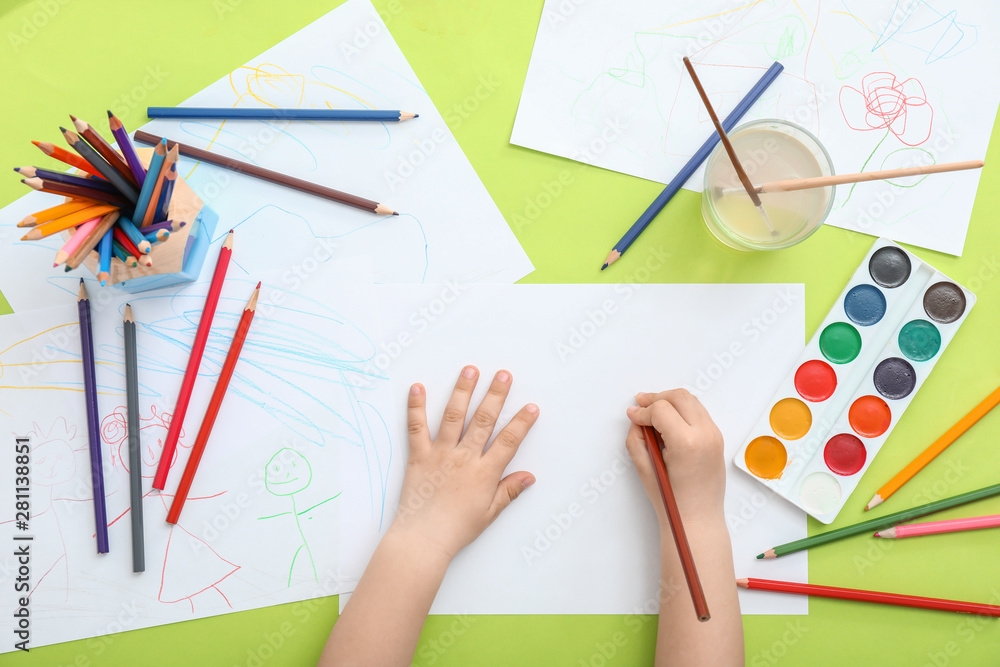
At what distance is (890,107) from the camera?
84 centimetres

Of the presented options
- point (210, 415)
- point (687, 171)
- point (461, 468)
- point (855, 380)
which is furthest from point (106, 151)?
point (855, 380)

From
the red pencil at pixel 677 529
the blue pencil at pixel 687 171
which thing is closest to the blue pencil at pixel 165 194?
the blue pencil at pixel 687 171

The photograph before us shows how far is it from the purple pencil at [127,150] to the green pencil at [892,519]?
0.94m

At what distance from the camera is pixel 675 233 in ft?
2.76

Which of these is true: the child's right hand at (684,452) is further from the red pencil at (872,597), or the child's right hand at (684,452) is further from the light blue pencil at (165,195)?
the light blue pencil at (165,195)

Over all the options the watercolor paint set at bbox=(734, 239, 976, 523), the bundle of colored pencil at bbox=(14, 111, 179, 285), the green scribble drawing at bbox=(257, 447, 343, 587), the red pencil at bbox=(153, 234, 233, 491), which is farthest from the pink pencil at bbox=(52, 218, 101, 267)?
the watercolor paint set at bbox=(734, 239, 976, 523)

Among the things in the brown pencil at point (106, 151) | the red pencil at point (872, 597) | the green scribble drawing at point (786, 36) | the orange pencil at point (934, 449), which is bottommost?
the red pencil at point (872, 597)

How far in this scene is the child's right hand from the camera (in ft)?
2.58

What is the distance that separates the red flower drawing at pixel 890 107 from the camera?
839 millimetres

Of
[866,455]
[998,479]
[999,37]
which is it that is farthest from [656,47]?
[998,479]

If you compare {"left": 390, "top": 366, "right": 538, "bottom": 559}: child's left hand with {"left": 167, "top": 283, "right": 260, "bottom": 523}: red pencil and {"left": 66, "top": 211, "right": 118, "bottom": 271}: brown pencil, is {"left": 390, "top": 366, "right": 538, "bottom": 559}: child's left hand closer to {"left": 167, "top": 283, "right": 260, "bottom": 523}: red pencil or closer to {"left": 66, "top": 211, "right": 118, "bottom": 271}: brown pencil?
{"left": 167, "top": 283, "right": 260, "bottom": 523}: red pencil

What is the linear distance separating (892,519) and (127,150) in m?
1.09

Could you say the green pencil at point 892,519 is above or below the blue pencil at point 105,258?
below

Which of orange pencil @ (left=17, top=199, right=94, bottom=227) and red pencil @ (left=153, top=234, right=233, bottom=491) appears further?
red pencil @ (left=153, top=234, right=233, bottom=491)
